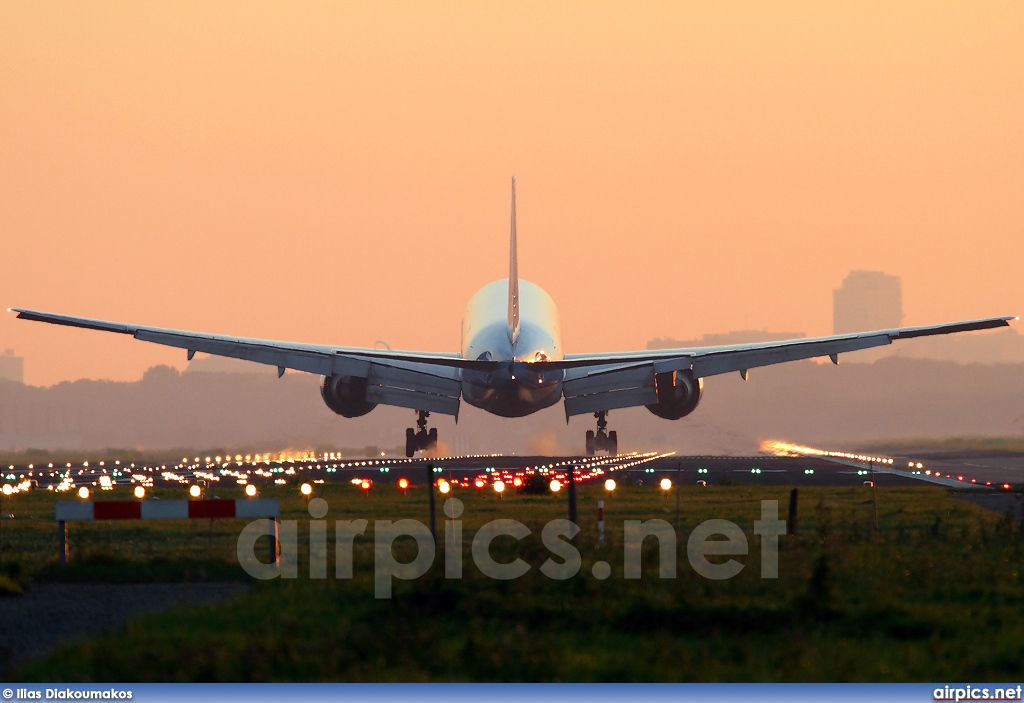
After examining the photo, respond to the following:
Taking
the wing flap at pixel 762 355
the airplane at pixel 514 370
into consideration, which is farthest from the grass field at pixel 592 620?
the wing flap at pixel 762 355

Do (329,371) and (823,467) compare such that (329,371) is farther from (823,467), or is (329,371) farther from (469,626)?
(469,626)

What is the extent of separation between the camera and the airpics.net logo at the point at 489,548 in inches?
721

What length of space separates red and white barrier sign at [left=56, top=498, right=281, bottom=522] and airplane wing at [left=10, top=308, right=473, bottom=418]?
29818 mm

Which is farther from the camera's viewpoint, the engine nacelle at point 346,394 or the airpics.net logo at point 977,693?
the engine nacelle at point 346,394

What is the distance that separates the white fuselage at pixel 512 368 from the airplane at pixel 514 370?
0.05 m

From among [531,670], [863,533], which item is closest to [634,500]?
[863,533]

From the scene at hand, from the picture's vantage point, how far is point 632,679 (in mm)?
11820

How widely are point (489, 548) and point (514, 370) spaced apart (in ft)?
97.3

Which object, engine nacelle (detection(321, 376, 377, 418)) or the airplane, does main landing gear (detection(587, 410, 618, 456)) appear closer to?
the airplane

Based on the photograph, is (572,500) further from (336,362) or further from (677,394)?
(677,394)

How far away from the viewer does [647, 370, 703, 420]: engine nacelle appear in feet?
178

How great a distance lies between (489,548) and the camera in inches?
826

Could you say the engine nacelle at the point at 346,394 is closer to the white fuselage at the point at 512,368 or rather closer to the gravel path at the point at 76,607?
the white fuselage at the point at 512,368

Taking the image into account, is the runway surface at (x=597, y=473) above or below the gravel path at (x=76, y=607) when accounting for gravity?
above
